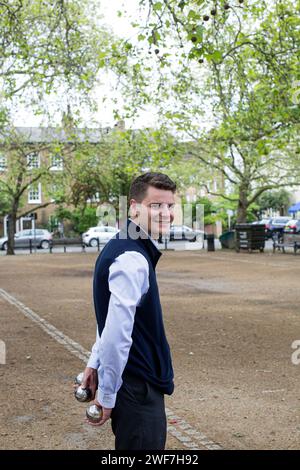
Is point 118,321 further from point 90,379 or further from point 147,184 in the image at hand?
point 147,184

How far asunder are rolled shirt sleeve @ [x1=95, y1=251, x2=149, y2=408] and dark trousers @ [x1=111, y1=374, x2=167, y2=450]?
7cm

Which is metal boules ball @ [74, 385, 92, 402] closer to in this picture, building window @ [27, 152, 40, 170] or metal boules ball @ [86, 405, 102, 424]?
Result: metal boules ball @ [86, 405, 102, 424]

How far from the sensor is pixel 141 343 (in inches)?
120

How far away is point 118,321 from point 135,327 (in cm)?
15

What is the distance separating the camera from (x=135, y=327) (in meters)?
3.06

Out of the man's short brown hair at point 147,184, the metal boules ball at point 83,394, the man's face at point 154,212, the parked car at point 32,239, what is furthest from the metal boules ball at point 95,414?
the parked car at point 32,239

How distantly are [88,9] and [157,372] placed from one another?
87.4 feet

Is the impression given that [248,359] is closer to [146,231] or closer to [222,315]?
[222,315]

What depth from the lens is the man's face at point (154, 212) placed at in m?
3.11

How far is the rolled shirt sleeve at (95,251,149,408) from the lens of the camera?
294 cm

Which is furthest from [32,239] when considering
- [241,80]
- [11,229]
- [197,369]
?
[197,369]

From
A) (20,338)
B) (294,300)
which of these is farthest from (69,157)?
(20,338)

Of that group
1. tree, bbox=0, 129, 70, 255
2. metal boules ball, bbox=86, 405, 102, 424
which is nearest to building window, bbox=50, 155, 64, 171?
tree, bbox=0, 129, 70, 255


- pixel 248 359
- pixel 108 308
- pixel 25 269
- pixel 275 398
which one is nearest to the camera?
pixel 108 308
